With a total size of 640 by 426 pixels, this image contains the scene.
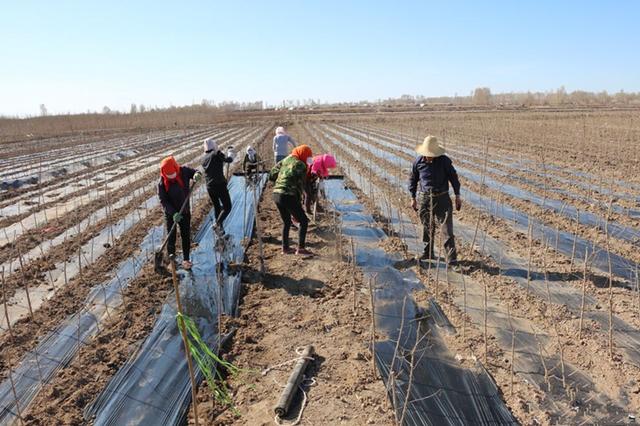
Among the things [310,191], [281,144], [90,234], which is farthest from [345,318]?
[90,234]

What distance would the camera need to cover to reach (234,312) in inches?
173

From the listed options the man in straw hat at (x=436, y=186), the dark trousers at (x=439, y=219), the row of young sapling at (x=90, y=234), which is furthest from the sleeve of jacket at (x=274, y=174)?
the row of young sapling at (x=90, y=234)

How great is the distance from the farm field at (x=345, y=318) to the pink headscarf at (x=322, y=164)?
923mm

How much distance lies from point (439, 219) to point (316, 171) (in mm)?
1675

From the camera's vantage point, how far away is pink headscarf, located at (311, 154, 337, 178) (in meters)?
5.91

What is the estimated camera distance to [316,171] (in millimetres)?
6047

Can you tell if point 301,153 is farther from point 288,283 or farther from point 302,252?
point 288,283

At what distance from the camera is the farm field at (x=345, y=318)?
9.77 ft

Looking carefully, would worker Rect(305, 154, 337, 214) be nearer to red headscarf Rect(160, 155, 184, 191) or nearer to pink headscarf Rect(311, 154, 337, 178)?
pink headscarf Rect(311, 154, 337, 178)

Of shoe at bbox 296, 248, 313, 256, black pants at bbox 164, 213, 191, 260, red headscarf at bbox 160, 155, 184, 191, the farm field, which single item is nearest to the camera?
the farm field

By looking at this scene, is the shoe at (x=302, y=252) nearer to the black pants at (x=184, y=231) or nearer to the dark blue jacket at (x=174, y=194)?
the black pants at (x=184, y=231)

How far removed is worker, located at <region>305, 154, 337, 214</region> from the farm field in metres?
0.51

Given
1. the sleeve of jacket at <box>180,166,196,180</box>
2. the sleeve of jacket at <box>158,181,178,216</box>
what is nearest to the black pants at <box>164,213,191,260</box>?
the sleeve of jacket at <box>158,181,178,216</box>

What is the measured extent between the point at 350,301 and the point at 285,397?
5.30ft
